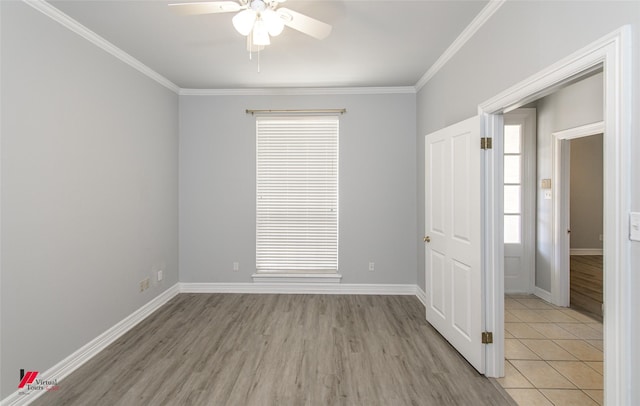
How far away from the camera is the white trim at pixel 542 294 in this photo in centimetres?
408

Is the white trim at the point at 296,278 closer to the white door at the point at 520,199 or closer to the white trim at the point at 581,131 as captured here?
the white door at the point at 520,199

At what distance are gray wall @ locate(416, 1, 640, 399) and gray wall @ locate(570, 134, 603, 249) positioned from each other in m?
5.40

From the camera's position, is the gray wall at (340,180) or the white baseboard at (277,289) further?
the gray wall at (340,180)

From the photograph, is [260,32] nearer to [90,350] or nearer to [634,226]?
[634,226]

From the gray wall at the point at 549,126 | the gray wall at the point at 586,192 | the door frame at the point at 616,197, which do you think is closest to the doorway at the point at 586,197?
the gray wall at the point at 586,192

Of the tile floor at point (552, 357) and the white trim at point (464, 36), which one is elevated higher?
the white trim at point (464, 36)

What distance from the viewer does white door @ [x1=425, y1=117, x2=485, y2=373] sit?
2.53 meters

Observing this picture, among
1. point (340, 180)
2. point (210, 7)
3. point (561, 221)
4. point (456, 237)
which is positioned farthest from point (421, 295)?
point (210, 7)

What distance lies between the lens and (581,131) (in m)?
3.57

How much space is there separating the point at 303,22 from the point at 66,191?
2222 mm

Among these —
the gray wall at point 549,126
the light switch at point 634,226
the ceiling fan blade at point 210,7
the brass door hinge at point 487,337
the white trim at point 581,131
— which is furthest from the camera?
the gray wall at point 549,126

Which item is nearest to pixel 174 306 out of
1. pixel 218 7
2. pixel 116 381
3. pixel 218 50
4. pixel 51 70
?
pixel 116 381

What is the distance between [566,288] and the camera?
390cm

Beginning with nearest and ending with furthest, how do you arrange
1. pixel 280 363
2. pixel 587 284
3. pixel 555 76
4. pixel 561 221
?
pixel 555 76, pixel 280 363, pixel 561 221, pixel 587 284
